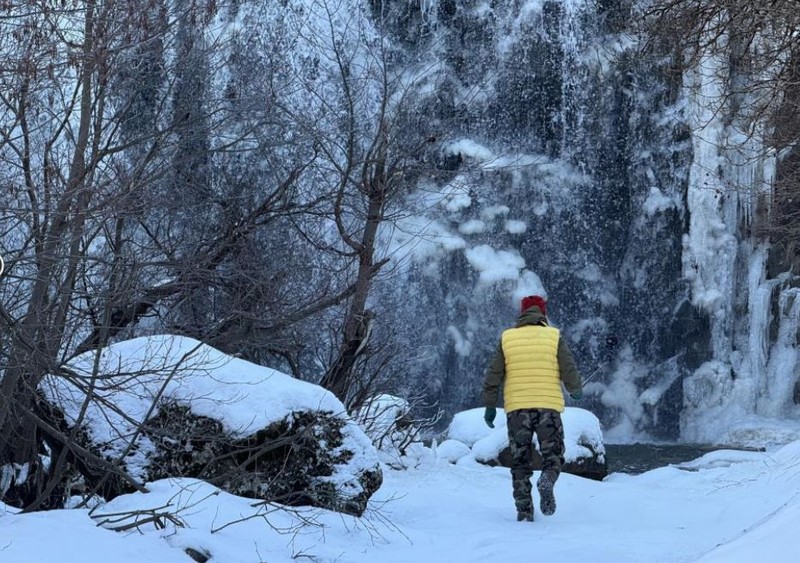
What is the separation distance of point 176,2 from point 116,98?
0.89 m

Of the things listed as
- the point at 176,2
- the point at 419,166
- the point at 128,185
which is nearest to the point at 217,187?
the point at 419,166

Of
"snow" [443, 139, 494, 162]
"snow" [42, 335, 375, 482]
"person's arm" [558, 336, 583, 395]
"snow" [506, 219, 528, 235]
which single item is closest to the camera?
"snow" [42, 335, 375, 482]

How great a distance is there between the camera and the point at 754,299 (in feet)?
69.8

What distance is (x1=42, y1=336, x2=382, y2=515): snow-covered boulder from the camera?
664 centimetres

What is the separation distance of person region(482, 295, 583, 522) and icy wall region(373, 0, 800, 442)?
14.0 m

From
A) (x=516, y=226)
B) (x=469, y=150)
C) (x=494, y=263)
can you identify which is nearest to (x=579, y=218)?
(x=516, y=226)

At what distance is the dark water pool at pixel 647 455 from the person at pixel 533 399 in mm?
8974

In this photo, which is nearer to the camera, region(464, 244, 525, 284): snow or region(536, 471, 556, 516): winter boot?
region(536, 471, 556, 516): winter boot

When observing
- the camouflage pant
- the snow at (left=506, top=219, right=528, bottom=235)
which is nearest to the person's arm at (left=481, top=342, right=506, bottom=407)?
the camouflage pant

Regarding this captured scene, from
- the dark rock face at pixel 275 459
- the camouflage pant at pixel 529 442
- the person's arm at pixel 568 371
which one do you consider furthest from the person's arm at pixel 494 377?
the dark rock face at pixel 275 459

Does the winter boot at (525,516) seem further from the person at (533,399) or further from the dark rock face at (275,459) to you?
the dark rock face at (275,459)

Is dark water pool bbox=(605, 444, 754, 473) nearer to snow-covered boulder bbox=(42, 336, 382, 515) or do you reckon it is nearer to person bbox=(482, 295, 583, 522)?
person bbox=(482, 295, 583, 522)

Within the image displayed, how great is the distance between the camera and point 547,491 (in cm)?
780

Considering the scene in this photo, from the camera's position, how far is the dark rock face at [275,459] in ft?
22.0
